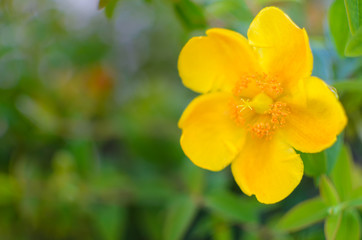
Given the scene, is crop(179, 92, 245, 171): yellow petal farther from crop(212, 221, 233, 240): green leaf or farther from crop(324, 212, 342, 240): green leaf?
crop(212, 221, 233, 240): green leaf

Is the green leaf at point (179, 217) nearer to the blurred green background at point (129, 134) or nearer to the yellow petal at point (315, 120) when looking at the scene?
the blurred green background at point (129, 134)

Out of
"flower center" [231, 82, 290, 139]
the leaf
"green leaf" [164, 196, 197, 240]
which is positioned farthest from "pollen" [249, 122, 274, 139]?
"green leaf" [164, 196, 197, 240]

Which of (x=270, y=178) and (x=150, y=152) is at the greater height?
(x=270, y=178)

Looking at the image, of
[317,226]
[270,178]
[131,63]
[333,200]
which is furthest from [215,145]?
[131,63]

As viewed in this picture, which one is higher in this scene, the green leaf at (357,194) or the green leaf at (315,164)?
the green leaf at (315,164)

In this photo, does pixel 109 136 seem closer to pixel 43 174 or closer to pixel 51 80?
pixel 43 174

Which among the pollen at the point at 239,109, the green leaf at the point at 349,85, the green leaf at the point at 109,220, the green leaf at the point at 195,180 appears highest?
the green leaf at the point at 349,85

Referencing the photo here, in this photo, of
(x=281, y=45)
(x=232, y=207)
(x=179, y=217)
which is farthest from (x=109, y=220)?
(x=281, y=45)

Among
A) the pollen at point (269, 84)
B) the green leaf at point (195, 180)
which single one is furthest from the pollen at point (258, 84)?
the green leaf at point (195, 180)
